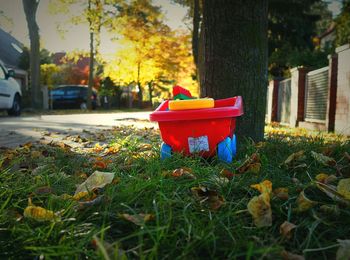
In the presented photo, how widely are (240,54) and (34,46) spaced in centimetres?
2186

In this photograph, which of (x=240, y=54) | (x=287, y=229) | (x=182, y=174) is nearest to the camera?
(x=287, y=229)

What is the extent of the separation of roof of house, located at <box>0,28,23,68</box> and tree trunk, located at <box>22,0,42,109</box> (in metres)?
10.8

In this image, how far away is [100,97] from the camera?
3481 cm

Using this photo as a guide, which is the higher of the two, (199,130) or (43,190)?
(199,130)

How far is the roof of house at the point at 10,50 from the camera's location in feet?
113

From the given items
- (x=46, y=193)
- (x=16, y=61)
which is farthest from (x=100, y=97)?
(x=46, y=193)

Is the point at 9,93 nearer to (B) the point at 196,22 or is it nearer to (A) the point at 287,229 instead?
(B) the point at 196,22

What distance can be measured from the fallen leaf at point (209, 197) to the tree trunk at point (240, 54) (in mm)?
2330

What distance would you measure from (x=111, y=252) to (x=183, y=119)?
6.15ft

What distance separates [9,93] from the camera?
13.4m

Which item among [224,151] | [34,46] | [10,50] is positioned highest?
[10,50]

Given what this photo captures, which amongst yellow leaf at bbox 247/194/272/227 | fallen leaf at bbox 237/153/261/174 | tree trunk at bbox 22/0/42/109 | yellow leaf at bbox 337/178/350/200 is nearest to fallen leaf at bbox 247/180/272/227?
yellow leaf at bbox 247/194/272/227

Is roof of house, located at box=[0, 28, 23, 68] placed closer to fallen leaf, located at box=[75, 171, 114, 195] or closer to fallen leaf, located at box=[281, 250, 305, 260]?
fallen leaf, located at box=[75, 171, 114, 195]

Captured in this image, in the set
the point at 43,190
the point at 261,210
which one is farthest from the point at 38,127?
the point at 261,210
